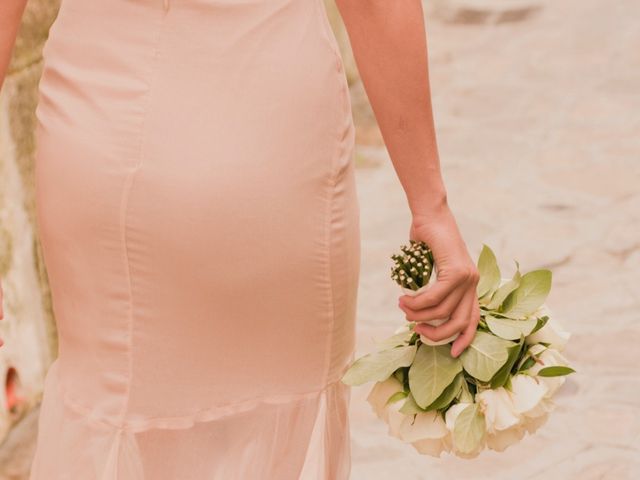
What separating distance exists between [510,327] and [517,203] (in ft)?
11.4

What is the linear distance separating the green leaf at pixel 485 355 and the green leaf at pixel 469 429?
51 millimetres

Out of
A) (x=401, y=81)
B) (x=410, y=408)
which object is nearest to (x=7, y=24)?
(x=401, y=81)

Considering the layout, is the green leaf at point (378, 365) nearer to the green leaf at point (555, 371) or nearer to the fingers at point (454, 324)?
the fingers at point (454, 324)

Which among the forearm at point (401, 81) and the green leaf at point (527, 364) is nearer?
the forearm at point (401, 81)

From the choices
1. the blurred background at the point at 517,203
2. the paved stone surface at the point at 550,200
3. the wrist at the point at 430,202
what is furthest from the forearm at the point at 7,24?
the paved stone surface at the point at 550,200

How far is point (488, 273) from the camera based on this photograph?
1.75m

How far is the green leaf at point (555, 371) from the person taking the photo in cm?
163

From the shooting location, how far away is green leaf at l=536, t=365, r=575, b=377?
1.63 meters

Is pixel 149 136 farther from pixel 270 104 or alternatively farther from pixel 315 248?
pixel 315 248

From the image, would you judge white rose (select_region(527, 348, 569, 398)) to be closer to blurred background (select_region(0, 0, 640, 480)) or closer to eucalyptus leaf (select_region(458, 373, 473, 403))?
eucalyptus leaf (select_region(458, 373, 473, 403))

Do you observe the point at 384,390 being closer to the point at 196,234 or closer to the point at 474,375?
the point at 474,375

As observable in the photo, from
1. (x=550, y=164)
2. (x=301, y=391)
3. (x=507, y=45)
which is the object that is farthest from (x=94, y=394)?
(x=507, y=45)

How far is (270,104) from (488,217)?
360 cm

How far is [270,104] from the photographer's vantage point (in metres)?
1.42
